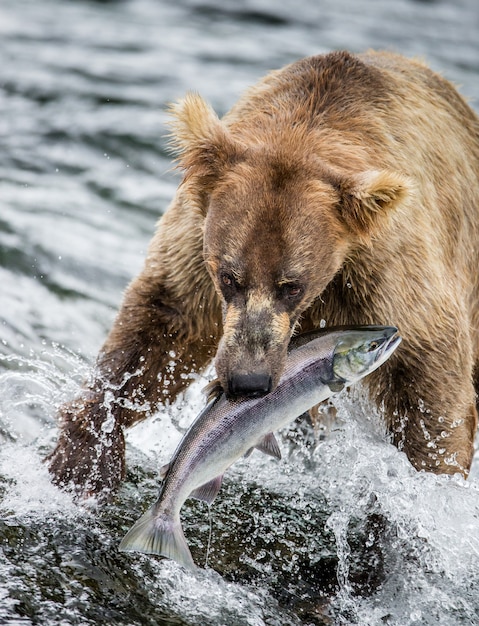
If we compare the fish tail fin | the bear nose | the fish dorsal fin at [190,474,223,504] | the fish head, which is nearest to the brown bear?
the bear nose

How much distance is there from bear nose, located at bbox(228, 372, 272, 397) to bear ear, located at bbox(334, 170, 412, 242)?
80 cm

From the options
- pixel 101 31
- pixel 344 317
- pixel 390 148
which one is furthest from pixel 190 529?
pixel 101 31

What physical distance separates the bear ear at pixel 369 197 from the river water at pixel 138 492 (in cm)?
110

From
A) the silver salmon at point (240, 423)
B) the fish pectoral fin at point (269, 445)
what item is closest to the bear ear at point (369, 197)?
the silver salmon at point (240, 423)

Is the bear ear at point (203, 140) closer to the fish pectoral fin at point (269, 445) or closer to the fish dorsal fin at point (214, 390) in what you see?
the fish dorsal fin at point (214, 390)

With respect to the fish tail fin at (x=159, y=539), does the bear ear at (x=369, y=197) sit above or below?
above

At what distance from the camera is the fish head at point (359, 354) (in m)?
4.14

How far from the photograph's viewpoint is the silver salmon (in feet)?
13.3

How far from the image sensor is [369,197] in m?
4.28

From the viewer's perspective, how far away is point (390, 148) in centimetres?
484

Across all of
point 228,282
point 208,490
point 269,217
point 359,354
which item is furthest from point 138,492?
point 269,217

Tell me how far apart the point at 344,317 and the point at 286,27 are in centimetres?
1142

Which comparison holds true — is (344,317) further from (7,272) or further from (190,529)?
(7,272)

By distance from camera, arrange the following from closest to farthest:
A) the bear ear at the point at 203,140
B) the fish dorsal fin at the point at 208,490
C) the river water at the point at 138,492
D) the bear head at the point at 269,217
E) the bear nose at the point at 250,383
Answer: the bear nose at the point at 250,383, the bear head at the point at 269,217, the fish dorsal fin at the point at 208,490, the bear ear at the point at 203,140, the river water at the point at 138,492
